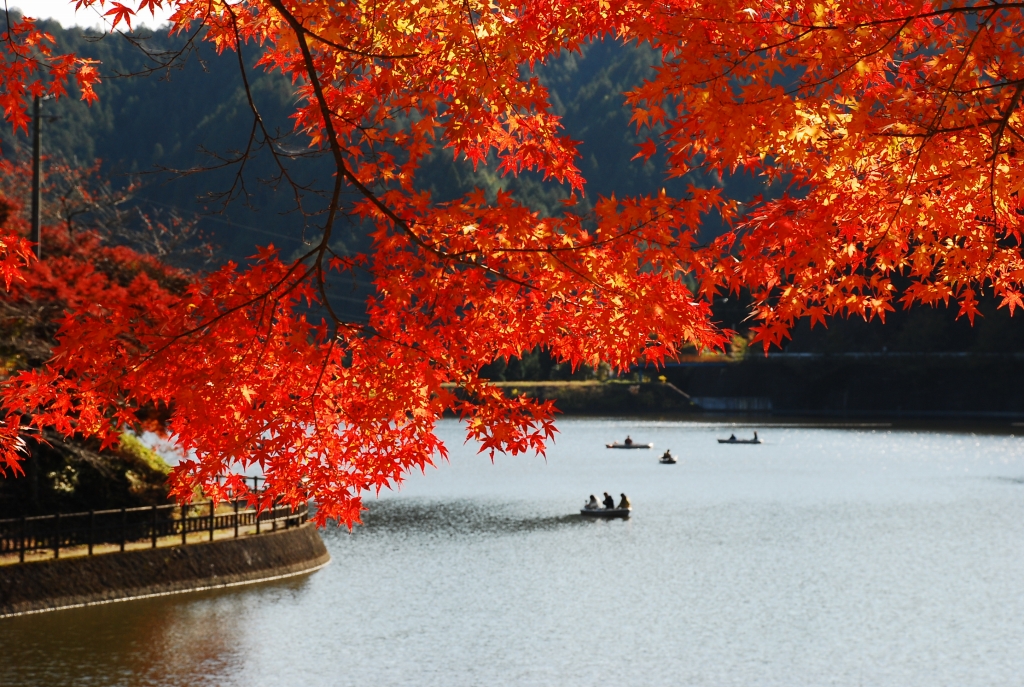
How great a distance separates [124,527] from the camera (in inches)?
817

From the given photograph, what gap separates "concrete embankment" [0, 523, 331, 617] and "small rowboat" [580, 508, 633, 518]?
46.8ft

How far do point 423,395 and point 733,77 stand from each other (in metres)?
3.07

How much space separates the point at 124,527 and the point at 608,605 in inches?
421

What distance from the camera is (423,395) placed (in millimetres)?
7684

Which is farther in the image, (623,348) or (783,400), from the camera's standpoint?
(783,400)

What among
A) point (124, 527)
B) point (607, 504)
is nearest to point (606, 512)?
point (607, 504)

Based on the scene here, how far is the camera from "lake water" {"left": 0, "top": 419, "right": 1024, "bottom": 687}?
1841cm

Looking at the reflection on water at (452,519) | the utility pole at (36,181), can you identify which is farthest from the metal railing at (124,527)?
the reflection on water at (452,519)

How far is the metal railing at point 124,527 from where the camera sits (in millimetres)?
19250

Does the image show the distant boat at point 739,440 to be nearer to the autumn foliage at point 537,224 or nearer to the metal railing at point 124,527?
the metal railing at point 124,527

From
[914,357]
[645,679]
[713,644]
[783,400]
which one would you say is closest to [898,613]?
[713,644]

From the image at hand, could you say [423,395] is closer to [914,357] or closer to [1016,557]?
[1016,557]

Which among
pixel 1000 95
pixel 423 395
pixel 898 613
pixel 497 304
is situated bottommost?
pixel 898 613

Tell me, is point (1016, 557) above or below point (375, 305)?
below
